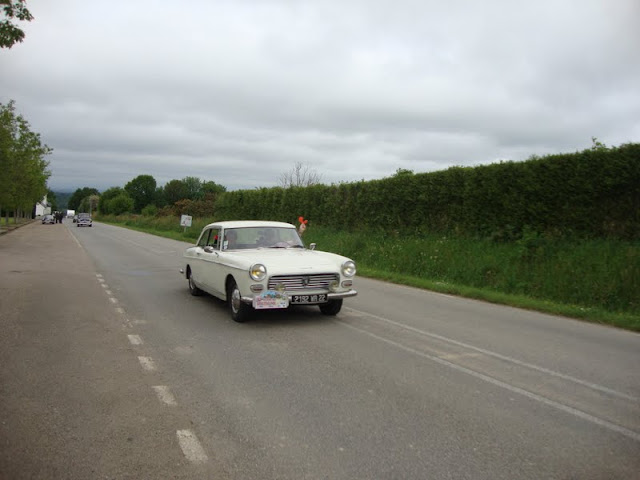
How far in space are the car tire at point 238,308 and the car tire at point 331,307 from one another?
1.29 m

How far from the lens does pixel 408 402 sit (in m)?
4.53

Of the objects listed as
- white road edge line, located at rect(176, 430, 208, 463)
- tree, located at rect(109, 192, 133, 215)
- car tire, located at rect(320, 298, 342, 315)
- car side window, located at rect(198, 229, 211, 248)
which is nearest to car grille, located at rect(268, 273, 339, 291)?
car tire, located at rect(320, 298, 342, 315)

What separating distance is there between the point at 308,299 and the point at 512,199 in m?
9.23

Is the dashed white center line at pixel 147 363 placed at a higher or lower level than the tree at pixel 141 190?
lower

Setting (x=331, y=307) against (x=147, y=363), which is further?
(x=331, y=307)

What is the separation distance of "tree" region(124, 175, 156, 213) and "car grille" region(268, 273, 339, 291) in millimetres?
165137

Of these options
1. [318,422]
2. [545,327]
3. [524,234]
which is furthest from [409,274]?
[318,422]

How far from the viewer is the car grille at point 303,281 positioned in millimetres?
7551

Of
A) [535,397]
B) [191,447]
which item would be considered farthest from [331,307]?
[191,447]

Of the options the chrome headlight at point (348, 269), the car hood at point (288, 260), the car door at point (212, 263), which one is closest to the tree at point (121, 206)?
the car door at point (212, 263)

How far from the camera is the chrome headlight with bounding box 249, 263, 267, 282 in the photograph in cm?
747

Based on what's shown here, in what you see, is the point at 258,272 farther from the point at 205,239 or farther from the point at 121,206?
the point at 121,206

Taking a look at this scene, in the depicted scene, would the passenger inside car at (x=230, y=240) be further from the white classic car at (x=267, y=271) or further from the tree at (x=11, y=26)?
the tree at (x=11, y=26)

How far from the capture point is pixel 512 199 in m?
14.8
